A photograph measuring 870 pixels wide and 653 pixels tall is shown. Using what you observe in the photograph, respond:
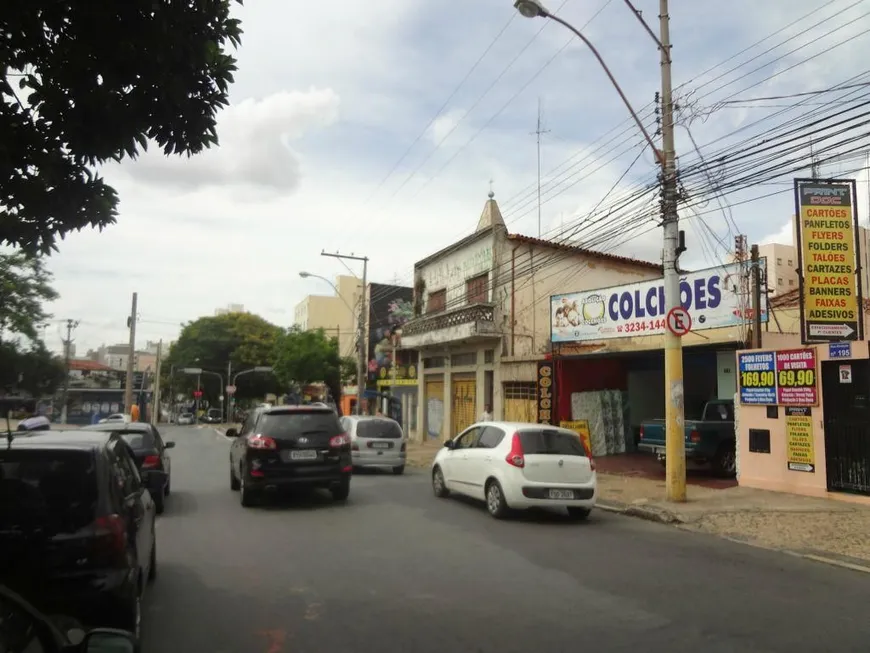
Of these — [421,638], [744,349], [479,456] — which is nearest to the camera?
[421,638]

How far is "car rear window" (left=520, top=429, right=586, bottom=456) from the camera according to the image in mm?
10859

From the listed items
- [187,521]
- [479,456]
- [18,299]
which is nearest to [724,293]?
[479,456]

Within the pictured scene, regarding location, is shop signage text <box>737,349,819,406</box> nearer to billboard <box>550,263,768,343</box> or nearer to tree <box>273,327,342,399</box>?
billboard <box>550,263,768,343</box>

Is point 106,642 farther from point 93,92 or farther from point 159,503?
point 159,503

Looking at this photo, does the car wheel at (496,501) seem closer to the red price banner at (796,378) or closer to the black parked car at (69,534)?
the red price banner at (796,378)

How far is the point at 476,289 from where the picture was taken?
2689cm

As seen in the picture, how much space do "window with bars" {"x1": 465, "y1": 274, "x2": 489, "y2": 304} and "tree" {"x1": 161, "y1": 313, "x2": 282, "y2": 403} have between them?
120ft

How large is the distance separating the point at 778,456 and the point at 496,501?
635 centimetres

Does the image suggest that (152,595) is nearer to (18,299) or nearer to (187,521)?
(187,521)

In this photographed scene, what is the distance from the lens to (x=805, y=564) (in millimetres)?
8164

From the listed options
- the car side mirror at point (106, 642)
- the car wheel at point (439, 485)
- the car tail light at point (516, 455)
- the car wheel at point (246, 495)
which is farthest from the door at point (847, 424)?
the car side mirror at point (106, 642)

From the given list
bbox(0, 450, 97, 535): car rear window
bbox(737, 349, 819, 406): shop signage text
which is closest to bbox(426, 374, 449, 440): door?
bbox(737, 349, 819, 406): shop signage text

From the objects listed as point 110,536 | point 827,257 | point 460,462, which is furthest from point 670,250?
point 110,536

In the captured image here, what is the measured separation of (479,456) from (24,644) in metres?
9.47
